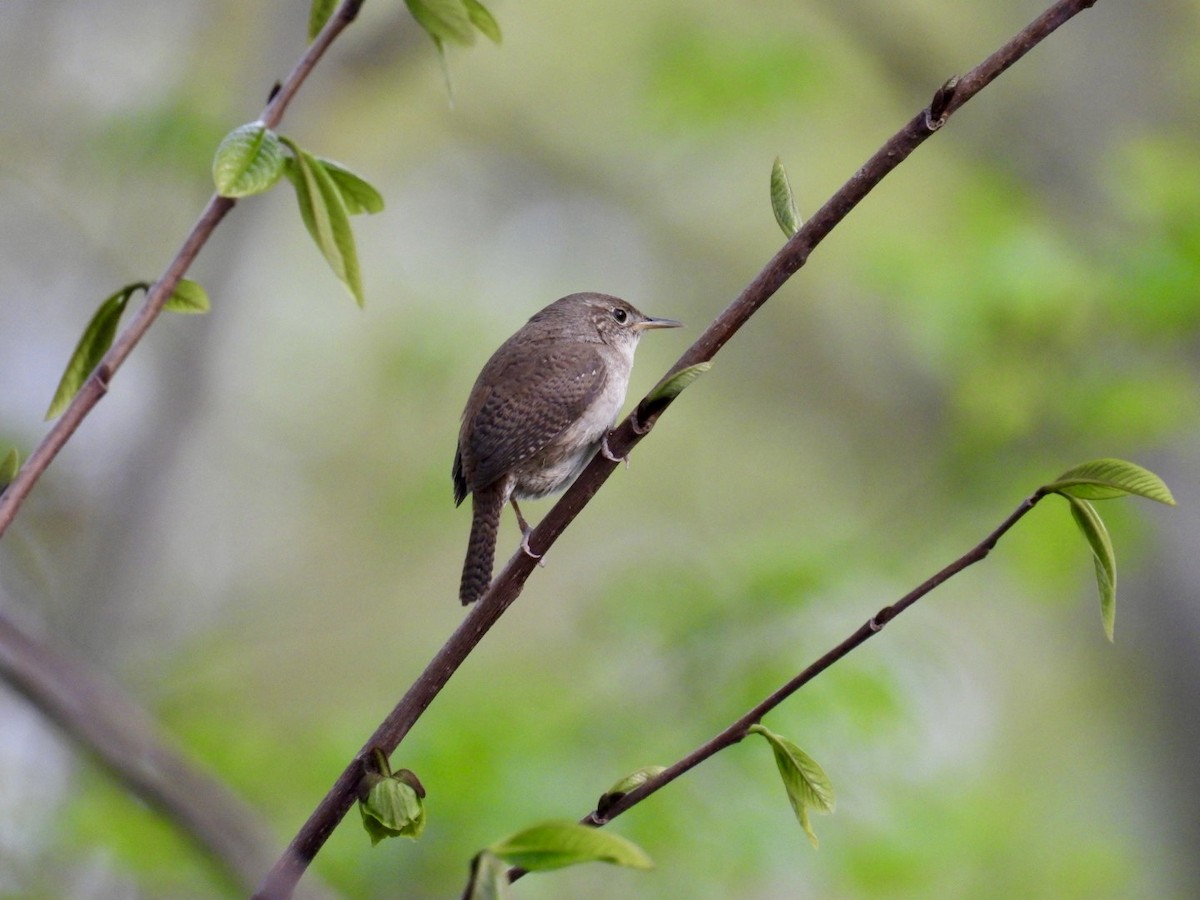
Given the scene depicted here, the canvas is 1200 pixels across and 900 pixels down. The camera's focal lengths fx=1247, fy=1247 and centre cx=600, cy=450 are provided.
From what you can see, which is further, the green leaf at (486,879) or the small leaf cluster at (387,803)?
the small leaf cluster at (387,803)

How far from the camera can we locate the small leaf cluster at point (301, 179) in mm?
1261

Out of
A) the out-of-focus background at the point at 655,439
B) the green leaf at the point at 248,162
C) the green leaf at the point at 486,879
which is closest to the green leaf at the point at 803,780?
the green leaf at the point at 486,879

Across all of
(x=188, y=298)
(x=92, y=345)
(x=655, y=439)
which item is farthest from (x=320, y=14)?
(x=655, y=439)

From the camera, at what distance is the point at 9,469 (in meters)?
1.27

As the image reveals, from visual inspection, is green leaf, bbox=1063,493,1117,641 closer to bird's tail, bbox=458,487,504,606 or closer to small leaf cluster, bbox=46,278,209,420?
small leaf cluster, bbox=46,278,209,420

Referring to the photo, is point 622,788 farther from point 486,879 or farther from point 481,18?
point 481,18

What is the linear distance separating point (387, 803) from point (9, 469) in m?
0.52

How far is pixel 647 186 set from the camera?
27.9ft

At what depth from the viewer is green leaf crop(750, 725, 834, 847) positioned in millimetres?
1204

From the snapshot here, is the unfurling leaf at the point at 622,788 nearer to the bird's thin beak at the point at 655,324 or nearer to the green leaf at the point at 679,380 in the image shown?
the green leaf at the point at 679,380

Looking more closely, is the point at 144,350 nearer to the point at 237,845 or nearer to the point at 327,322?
the point at 327,322

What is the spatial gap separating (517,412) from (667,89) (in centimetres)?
416

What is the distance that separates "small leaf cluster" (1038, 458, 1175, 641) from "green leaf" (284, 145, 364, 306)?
73 cm

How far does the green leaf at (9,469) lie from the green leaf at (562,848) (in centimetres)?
68
